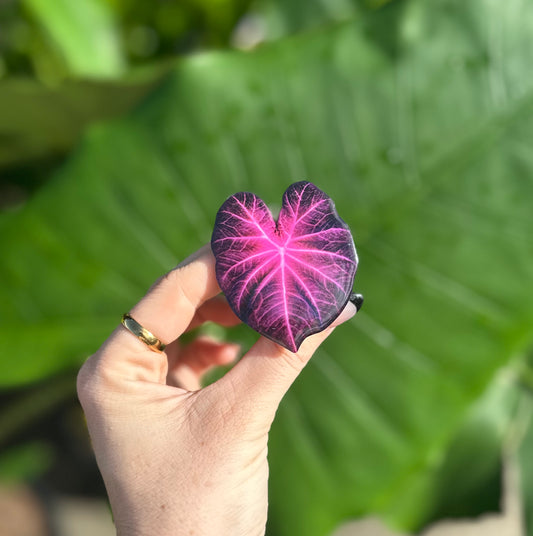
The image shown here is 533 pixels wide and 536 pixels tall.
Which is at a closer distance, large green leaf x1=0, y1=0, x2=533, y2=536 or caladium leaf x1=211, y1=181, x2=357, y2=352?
caladium leaf x1=211, y1=181, x2=357, y2=352

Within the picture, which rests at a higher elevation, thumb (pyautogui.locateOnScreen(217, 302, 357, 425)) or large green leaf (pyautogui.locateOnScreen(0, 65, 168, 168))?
large green leaf (pyautogui.locateOnScreen(0, 65, 168, 168))

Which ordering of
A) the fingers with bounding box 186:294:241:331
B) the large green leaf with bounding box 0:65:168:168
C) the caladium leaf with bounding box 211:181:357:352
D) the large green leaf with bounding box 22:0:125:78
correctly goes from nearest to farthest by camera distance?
the caladium leaf with bounding box 211:181:357:352 < the fingers with bounding box 186:294:241:331 < the large green leaf with bounding box 0:65:168:168 < the large green leaf with bounding box 22:0:125:78

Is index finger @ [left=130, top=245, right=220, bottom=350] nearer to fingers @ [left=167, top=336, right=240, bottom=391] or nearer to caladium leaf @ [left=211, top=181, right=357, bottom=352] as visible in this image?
caladium leaf @ [left=211, top=181, right=357, bottom=352]

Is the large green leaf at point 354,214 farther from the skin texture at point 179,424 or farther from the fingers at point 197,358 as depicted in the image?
the skin texture at point 179,424

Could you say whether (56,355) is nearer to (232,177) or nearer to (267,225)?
(232,177)

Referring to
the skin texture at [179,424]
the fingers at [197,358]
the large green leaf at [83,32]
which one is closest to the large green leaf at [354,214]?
the fingers at [197,358]

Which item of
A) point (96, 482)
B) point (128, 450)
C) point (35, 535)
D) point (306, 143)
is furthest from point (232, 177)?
point (35, 535)

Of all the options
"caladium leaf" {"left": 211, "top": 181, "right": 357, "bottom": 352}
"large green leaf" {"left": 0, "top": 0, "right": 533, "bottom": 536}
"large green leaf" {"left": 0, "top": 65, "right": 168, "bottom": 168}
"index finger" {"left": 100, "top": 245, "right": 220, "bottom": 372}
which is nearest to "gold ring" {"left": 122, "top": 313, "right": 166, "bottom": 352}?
"index finger" {"left": 100, "top": 245, "right": 220, "bottom": 372}

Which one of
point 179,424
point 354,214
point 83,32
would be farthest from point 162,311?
point 83,32

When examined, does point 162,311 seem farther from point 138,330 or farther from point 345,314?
point 345,314
